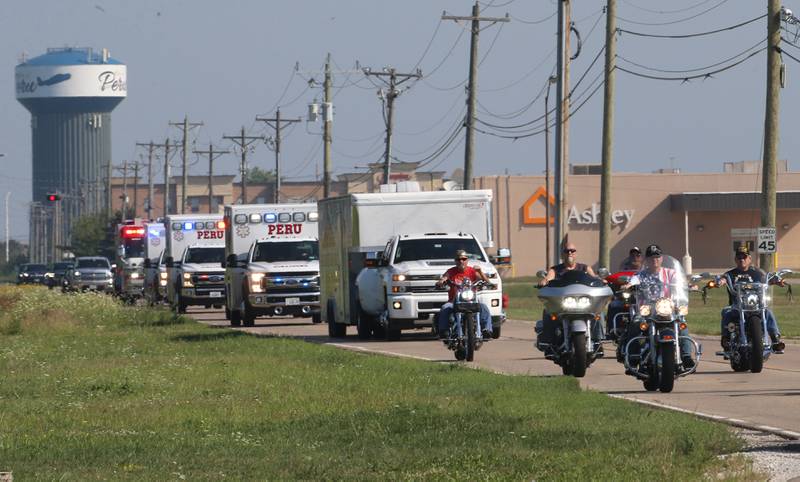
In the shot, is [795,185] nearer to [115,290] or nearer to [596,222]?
[596,222]

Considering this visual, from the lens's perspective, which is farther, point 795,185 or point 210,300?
point 795,185

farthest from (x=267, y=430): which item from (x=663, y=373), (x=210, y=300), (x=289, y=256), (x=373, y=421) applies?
(x=210, y=300)

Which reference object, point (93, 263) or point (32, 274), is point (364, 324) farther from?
point (32, 274)

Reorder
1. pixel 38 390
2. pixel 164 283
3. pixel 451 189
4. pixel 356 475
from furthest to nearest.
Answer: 1. pixel 164 283
2. pixel 451 189
3. pixel 38 390
4. pixel 356 475

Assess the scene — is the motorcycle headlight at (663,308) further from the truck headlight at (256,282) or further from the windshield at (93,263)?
the windshield at (93,263)

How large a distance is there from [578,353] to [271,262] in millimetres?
20982

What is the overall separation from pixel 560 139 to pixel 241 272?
9.12 m

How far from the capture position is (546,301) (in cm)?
2012

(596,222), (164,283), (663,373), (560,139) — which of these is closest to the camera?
(663,373)

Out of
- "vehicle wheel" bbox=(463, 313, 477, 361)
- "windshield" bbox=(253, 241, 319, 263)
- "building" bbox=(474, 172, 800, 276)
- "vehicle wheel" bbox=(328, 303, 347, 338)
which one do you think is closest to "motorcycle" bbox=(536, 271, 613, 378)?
"vehicle wheel" bbox=(463, 313, 477, 361)

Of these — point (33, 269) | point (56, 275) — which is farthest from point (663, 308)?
point (33, 269)

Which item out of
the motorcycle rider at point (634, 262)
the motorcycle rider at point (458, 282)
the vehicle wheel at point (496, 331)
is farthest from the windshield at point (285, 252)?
the motorcycle rider at point (634, 262)

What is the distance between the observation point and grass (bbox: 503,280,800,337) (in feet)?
113

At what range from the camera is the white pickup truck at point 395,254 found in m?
30.3
